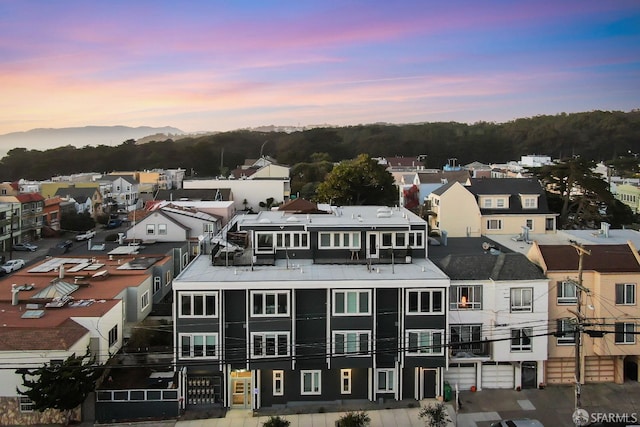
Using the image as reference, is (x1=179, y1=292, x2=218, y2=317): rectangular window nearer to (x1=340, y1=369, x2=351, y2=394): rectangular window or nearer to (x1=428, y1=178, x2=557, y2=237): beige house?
(x1=340, y1=369, x2=351, y2=394): rectangular window

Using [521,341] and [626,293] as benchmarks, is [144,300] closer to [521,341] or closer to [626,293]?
[521,341]

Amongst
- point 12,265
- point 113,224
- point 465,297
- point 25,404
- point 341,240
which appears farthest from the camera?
point 113,224

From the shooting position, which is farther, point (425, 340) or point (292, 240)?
point (292, 240)

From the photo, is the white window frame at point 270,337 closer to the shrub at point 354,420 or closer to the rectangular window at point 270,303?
the rectangular window at point 270,303

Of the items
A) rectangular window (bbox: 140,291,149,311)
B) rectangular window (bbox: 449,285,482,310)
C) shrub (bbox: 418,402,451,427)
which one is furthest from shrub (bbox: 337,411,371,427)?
rectangular window (bbox: 140,291,149,311)

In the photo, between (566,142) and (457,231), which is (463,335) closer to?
(457,231)

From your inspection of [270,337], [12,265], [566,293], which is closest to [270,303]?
[270,337]
